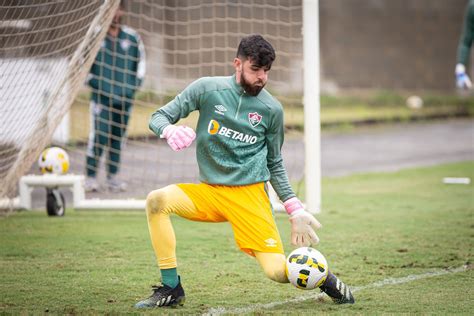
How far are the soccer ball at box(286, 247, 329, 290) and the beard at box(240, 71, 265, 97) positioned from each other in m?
0.98

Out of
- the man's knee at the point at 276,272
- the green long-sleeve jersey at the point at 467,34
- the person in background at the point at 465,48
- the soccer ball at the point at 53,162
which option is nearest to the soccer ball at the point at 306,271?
the man's knee at the point at 276,272

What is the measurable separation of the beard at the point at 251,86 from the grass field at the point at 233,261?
1.26 meters

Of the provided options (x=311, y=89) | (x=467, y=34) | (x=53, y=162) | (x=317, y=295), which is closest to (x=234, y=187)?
(x=317, y=295)

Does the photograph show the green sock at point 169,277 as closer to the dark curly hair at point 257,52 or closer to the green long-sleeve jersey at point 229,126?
the green long-sleeve jersey at point 229,126

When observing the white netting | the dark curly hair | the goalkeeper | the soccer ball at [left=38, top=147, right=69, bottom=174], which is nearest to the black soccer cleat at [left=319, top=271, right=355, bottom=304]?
the goalkeeper

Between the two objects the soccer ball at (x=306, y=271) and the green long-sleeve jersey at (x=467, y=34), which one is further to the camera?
the green long-sleeve jersey at (x=467, y=34)

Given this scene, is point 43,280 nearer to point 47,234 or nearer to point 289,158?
point 47,234

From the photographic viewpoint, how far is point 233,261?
6.77m

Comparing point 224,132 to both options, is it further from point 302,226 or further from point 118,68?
point 118,68

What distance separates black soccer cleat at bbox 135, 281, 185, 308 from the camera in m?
5.17

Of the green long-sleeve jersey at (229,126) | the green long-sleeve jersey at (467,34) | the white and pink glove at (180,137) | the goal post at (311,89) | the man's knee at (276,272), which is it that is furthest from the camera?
the green long-sleeve jersey at (467,34)

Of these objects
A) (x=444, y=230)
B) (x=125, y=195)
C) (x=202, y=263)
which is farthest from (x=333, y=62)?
(x=202, y=263)

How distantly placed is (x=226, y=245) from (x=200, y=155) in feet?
7.29

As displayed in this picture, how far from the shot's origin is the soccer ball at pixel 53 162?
8.77 metres
